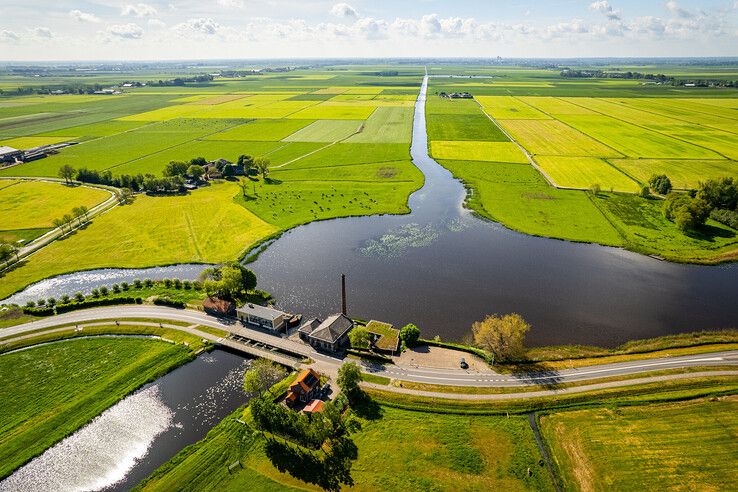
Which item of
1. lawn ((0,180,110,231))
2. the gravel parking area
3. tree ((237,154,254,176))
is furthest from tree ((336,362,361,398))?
tree ((237,154,254,176))

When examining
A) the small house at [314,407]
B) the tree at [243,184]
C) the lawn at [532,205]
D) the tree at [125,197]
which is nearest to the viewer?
the small house at [314,407]

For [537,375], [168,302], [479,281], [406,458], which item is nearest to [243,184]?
[168,302]

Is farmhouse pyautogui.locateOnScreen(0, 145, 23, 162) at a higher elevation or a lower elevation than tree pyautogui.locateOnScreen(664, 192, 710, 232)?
higher

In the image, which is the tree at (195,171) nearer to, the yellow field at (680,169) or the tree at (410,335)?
the tree at (410,335)

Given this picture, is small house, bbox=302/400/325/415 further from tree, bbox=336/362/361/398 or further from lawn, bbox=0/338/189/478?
lawn, bbox=0/338/189/478

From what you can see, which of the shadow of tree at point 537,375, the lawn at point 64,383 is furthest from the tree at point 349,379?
the lawn at point 64,383

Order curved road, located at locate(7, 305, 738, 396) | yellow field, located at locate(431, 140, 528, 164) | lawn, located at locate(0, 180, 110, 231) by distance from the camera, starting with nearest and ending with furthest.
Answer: curved road, located at locate(7, 305, 738, 396)
lawn, located at locate(0, 180, 110, 231)
yellow field, located at locate(431, 140, 528, 164)
